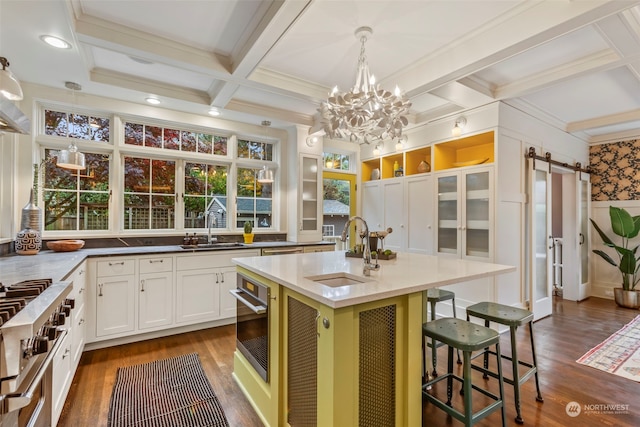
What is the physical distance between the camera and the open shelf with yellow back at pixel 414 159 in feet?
15.2

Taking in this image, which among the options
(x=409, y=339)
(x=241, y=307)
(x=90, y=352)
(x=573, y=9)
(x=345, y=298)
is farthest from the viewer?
(x=90, y=352)

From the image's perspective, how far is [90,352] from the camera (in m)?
2.98

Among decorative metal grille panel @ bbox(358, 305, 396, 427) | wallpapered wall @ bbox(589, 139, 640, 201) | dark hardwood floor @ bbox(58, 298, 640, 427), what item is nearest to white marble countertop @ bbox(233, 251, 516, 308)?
decorative metal grille panel @ bbox(358, 305, 396, 427)

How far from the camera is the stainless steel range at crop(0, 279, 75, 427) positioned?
36.2 inches

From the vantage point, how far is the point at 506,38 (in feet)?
7.48

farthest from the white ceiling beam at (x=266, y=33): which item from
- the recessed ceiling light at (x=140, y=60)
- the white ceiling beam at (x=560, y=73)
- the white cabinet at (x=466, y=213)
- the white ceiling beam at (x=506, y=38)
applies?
the white cabinet at (x=466, y=213)

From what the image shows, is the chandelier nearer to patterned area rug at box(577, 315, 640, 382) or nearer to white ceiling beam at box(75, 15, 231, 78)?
white ceiling beam at box(75, 15, 231, 78)

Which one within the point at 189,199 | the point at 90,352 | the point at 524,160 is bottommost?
the point at 90,352

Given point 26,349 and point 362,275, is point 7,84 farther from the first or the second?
point 362,275

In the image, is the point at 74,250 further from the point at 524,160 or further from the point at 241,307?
the point at 524,160

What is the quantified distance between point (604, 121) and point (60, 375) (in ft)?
21.1

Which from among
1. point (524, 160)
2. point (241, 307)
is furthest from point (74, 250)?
point (524, 160)

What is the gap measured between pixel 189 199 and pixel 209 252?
3.17ft

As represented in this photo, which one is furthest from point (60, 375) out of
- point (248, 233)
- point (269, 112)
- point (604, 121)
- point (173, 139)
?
point (604, 121)
